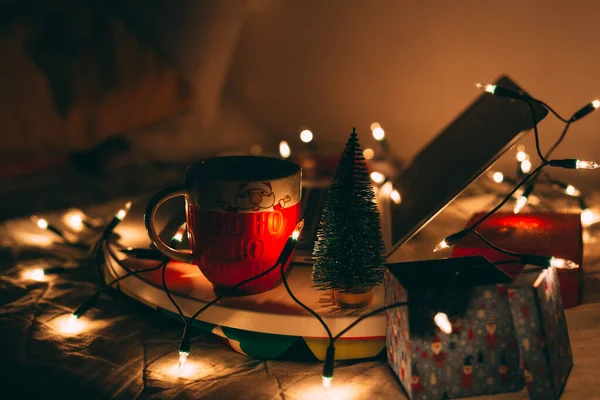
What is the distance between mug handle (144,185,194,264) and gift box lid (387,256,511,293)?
24cm

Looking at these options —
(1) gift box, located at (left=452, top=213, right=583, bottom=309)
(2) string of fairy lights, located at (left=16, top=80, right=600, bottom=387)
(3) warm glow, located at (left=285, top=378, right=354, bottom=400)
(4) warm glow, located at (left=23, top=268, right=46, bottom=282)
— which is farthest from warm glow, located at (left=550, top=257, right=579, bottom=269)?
(4) warm glow, located at (left=23, top=268, right=46, bottom=282)

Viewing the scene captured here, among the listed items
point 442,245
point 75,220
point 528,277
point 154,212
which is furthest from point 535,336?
point 75,220

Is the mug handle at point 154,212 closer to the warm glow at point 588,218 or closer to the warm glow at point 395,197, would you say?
the warm glow at point 395,197

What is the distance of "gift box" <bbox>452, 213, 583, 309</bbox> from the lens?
0.85 m

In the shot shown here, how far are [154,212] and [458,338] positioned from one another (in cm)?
36

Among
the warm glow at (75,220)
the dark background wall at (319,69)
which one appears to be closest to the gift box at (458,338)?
the warm glow at (75,220)

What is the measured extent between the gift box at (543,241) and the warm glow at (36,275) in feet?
2.03

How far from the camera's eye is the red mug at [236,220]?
0.67 meters

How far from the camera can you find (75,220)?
3.96ft

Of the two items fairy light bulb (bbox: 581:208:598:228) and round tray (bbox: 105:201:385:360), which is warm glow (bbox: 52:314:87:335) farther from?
fairy light bulb (bbox: 581:208:598:228)

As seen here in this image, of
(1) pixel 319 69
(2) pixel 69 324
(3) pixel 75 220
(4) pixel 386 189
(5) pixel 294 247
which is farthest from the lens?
(1) pixel 319 69

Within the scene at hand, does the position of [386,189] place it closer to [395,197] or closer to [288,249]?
[395,197]

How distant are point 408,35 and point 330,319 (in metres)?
1.34

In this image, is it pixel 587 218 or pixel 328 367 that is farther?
pixel 587 218
